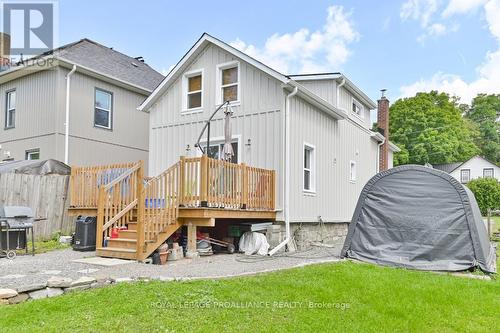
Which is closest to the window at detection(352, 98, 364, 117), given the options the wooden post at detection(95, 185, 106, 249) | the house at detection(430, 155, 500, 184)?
the wooden post at detection(95, 185, 106, 249)

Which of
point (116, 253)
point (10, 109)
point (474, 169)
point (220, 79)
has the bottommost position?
point (116, 253)

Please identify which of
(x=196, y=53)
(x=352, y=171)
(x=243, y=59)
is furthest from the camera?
(x=352, y=171)

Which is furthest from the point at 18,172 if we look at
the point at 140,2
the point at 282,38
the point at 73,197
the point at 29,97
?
the point at 282,38

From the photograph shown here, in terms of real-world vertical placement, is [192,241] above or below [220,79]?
below

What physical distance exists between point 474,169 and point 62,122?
38.9m

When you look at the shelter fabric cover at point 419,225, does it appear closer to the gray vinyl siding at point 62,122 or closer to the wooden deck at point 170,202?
the wooden deck at point 170,202

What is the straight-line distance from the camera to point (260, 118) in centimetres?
1038

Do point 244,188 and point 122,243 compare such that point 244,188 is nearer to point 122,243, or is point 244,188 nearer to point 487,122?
point 122,243

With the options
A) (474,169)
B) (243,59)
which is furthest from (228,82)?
(474,169)

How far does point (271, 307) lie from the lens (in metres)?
4.70

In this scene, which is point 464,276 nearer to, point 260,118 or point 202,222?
point 202,222

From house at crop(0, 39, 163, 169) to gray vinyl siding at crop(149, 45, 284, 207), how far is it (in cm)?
300

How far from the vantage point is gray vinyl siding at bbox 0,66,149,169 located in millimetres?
13109

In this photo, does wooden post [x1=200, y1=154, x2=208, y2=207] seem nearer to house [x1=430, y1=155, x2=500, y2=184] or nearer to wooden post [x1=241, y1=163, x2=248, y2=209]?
wooden post [x1=241, y1=163, x2=248, y2=209]
